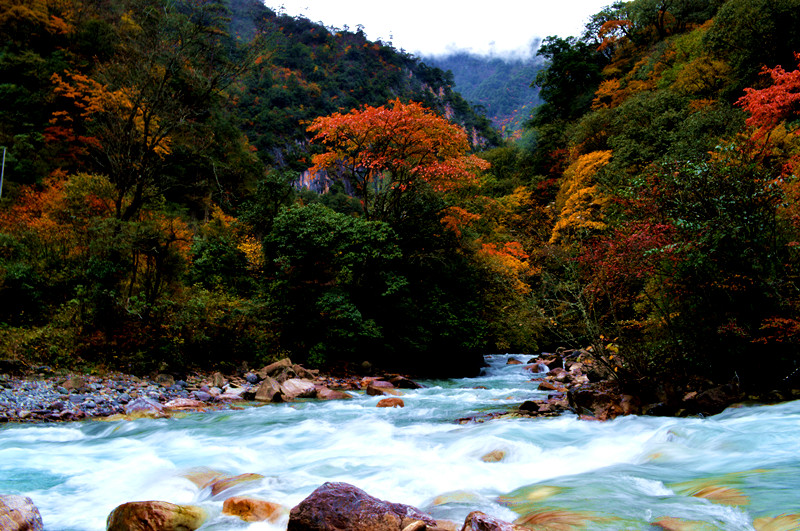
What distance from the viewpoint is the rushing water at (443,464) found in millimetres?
3811

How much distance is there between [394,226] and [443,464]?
11.7 meters

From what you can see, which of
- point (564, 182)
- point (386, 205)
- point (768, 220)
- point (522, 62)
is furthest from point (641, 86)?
point (522, 62)

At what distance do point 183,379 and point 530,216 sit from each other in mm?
22708

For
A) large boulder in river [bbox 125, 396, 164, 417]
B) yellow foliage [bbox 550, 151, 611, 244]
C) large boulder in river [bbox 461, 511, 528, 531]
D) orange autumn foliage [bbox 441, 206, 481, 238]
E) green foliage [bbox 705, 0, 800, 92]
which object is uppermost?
green foliage [bbox 705, 0, 800, 92]

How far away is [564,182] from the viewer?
25.7m

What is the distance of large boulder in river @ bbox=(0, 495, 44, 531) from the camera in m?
3.15

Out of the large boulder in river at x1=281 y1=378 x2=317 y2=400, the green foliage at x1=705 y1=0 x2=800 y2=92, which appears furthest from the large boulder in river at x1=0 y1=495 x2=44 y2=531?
the green foliage at x1=705 y1=0 x2=800 y2=92

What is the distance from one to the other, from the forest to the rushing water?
5.97 ft

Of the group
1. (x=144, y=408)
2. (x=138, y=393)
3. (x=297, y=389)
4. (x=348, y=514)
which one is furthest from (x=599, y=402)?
(x=138, y=393)

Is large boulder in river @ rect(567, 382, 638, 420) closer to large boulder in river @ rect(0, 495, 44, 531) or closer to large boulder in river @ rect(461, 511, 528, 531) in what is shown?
large boulder in river @ rect(461, 511, 528, 531)

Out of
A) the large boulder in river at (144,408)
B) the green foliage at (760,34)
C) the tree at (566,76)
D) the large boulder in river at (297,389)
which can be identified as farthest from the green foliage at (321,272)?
the tree at (566,76)

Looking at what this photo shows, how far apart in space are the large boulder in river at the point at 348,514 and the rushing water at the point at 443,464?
0.49 m

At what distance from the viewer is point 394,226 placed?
1639 cm

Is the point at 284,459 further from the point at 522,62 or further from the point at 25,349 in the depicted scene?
the point at 522,62
